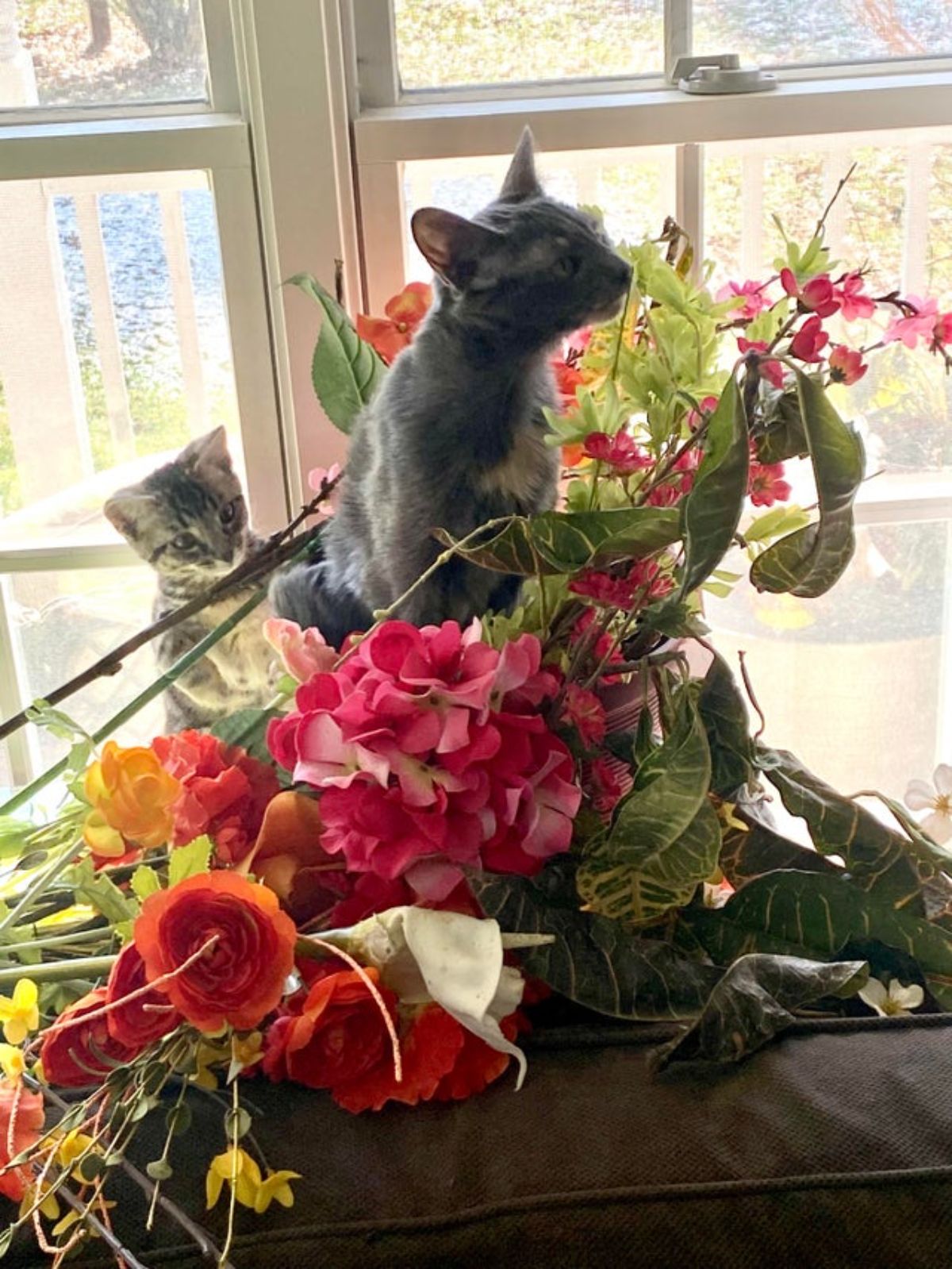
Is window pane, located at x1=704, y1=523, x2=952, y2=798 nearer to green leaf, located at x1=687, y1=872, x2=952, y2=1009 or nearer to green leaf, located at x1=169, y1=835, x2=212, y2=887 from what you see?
green leaf, located at x1=687, y1=872, x2=952, y2=1009

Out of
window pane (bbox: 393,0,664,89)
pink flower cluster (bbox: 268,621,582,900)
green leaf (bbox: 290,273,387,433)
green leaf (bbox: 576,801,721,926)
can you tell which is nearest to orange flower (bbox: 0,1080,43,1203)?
pink flower cluster (bbox: 268,621,582,900)

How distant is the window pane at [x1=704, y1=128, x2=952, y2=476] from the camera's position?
1147 millimetres

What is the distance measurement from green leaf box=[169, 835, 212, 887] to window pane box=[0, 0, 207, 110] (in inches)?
29.1

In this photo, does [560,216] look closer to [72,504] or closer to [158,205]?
[158,205]

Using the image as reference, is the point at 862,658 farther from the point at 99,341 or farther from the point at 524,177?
the point at 99,341

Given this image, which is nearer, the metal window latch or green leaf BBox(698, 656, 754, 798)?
green leaf BBox(698, 656, 754, 798)

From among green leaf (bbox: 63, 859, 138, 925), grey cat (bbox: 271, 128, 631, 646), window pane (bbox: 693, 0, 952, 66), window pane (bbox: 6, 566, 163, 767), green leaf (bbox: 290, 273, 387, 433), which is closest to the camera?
green leaf (bbox: 63, 859, 138, 925)

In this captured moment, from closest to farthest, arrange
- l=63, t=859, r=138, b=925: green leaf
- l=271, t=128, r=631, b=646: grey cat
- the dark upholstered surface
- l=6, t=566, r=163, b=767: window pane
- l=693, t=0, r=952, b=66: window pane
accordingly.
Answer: the dark upholstered surface, l=63, t=859, r=138, b=925: green leaf, l=271, t=128, r=631, b=646: grey cat, l=693, t=0, r=952, b=66: window pane, l=6, t=566, r=163, b=767: window pane

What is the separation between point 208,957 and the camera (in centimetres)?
65

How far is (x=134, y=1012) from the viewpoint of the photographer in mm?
682

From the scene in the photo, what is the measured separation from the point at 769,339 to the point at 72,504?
73cm

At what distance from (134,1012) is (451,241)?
0.53 metres

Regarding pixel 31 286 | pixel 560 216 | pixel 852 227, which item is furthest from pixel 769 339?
pixel 31 286

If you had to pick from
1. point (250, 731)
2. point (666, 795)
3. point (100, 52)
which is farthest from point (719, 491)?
point (100, 52)
